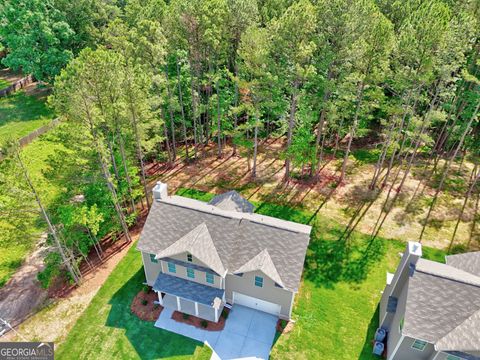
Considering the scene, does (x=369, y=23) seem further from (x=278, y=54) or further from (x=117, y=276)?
(x=117, y=276)

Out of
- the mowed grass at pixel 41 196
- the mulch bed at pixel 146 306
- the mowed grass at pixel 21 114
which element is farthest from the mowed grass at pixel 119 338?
the mowed grass at pixel 21 114

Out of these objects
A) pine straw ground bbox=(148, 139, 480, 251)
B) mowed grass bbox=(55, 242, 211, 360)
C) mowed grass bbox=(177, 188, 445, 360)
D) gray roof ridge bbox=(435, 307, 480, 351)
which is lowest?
mowed grass bbox=(55, 242, 211, 360)

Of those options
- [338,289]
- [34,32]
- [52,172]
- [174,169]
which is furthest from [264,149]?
[34,32]

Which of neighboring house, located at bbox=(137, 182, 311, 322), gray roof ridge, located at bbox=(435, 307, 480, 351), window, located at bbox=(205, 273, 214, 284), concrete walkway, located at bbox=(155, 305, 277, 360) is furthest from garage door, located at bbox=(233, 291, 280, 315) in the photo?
gray roof ridge, located at bbox=(435, 307, 480, 351)

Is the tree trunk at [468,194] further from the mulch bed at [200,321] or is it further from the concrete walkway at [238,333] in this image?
the mulch bed at [200,321]

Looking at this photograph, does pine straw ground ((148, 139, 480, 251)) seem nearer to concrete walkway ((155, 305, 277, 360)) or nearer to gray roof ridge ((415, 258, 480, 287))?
gray roof ridge ((415, 258, 480, 287))

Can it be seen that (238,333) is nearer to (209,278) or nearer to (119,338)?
(209,278)

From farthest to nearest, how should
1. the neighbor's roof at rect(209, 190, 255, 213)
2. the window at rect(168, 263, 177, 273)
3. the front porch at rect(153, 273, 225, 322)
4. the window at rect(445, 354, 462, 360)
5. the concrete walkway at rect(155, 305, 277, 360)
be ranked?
the neighbor's roof at rect(209, 190, 255, 213), the window at rect(168, 263, 177, 273), the front porch at rect(153, 273, 225, 322), the concrete walkway at rect(155, 305, 277, 360), the window at rect(445, 354, 462, 360)
